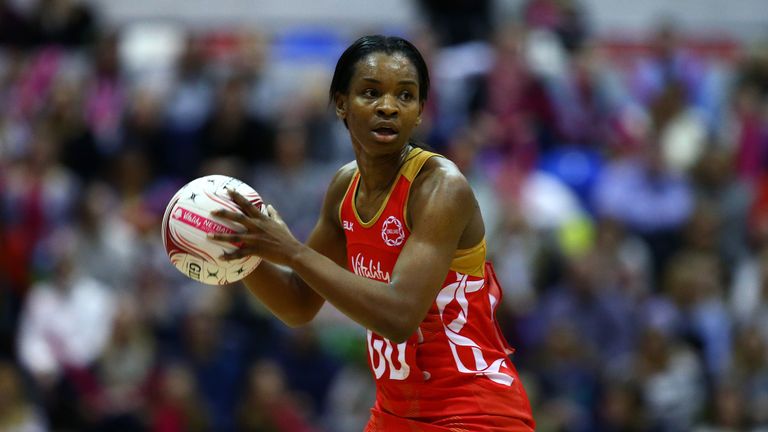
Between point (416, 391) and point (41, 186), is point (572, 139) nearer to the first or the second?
point (41, 186)

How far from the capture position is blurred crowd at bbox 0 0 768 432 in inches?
431

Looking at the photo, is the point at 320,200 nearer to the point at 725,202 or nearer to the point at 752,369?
the point at 725,202

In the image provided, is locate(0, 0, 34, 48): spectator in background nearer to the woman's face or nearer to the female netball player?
the female netball player

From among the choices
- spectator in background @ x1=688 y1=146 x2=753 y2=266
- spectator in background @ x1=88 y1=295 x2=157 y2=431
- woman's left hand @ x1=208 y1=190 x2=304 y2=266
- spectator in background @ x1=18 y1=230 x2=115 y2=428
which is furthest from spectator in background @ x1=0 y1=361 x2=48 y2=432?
spectator in background @ x1=688 y1=146 x2=753 y2=266

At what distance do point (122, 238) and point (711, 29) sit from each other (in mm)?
7898

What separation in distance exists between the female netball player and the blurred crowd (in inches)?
207

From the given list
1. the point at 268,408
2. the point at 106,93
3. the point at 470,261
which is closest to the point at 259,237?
the point at 470,261

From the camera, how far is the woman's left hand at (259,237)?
4.93m

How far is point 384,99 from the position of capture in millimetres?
5211

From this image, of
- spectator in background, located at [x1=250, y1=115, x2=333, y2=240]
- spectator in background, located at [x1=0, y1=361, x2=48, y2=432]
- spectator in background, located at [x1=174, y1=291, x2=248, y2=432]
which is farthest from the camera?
spectator in background, located at [x1=250, y1=115, x2=333, y2=240]

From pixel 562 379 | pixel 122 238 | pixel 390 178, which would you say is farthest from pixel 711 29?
pixel 390 178

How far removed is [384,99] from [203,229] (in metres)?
0.93

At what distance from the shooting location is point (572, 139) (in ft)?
43.4

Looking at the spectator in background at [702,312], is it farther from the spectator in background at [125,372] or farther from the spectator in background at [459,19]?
the spectator in background at [125,372]
